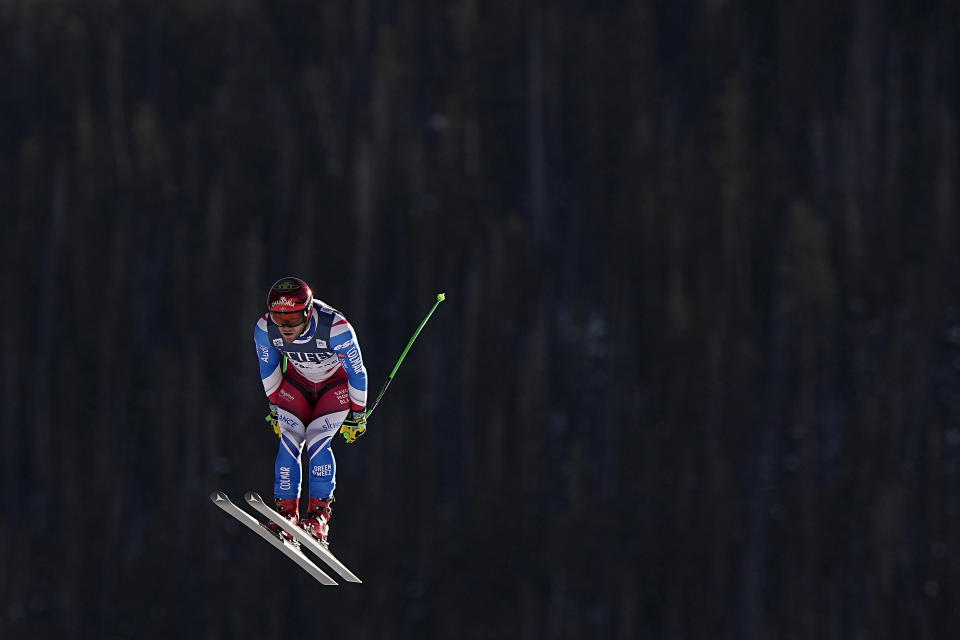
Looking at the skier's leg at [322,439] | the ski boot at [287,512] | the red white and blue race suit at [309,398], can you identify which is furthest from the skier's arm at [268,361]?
the ski boot at [287,512]

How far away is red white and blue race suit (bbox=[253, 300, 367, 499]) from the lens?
1636 cm

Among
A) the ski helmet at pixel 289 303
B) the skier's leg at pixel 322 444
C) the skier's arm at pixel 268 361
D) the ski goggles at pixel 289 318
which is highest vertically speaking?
the ski helmet at pixel 289 303

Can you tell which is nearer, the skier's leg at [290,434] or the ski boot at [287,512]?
the ski boot at [287,512]

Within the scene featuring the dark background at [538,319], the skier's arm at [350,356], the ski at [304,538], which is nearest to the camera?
the ski at [304,538]

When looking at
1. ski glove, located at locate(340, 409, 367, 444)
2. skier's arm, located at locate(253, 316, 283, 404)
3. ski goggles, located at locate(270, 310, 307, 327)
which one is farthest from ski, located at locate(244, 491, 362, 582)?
ski goggles, located at locate(270, 310, 307, 327)

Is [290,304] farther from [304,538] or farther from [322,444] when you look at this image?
[304,538]

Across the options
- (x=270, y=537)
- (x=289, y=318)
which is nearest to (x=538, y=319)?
(x=270, y=537)

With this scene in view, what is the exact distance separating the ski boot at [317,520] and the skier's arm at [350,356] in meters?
1.01

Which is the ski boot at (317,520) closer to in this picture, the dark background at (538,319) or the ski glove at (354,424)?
the ski glove at (354,424)

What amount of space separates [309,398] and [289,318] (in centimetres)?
131

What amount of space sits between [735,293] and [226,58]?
16.7m

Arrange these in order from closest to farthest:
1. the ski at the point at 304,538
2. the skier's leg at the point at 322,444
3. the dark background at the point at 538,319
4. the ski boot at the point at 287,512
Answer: the ski at the point at 304,538
the ski boot at the point at 287,512
the skier's leg at the point at 322,444
the dark background at the point at 538,319

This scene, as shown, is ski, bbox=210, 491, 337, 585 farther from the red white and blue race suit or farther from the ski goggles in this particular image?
the ski goggles

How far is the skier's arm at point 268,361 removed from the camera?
53.6 ft
